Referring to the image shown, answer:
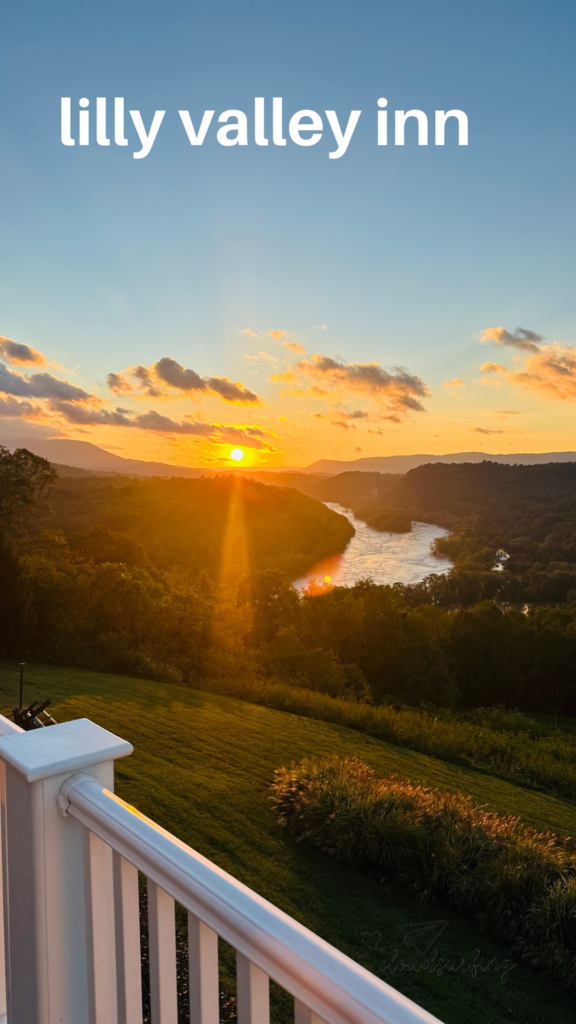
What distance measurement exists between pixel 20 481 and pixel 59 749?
1059 inches

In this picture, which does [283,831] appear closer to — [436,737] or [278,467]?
[436,737]

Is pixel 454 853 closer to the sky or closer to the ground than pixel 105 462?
closer to the ground

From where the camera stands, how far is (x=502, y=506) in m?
65.0

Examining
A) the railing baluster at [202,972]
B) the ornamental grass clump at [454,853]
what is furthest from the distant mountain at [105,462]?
the railing baluster at [202,972]

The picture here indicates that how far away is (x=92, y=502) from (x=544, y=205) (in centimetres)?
3289

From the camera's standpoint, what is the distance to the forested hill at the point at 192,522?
1380 inches

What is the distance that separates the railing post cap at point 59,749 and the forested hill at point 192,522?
3140 centimetres

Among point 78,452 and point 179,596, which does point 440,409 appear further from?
point 179,596

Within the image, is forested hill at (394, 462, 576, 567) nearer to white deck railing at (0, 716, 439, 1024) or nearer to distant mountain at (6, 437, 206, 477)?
distant mountain at (6, 437, 206, 477)

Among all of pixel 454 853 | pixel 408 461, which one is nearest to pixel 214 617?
pixel 454 853

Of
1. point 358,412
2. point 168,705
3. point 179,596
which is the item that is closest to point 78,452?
point 358,412

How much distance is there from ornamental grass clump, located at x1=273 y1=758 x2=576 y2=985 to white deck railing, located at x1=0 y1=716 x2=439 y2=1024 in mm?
5482

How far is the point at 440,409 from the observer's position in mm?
75312

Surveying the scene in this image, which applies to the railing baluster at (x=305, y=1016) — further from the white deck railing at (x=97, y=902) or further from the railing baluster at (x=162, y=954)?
the railing baluster at (x=162, y=954)
